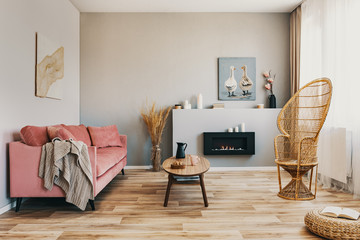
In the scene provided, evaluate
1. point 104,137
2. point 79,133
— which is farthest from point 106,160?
point 104,137

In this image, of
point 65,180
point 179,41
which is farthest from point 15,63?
point 179,41

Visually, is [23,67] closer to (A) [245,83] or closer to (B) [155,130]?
(B) [155,130]

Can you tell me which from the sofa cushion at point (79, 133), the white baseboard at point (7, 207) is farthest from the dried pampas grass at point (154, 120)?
the white baseboard at point (7, 207)

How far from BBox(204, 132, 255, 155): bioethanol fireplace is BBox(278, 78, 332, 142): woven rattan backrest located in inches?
40.3

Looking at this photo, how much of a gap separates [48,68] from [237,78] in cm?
319

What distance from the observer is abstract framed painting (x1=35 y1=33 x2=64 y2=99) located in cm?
321

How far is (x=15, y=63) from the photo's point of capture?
9.09 feet

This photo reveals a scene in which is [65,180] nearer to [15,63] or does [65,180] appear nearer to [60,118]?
[15,63]

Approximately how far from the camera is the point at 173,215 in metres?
2.46

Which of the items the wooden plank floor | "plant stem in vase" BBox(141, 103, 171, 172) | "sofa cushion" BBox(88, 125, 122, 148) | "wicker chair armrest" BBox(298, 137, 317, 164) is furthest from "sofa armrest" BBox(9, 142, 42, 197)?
"wicker chair armrest" BBox(298, 137, 317, 164)

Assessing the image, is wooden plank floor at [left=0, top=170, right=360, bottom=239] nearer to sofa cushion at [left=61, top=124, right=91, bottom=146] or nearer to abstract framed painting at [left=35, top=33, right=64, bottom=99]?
sofa cushion at [left=61, top=124, right=91, bottom=146]

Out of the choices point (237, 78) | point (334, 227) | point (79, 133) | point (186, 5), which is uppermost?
point (186, 5)

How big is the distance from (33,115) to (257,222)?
2.82m

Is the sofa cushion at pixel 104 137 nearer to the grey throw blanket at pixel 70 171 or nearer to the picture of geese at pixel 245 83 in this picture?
the grey throw blanket at pixel 70 171
